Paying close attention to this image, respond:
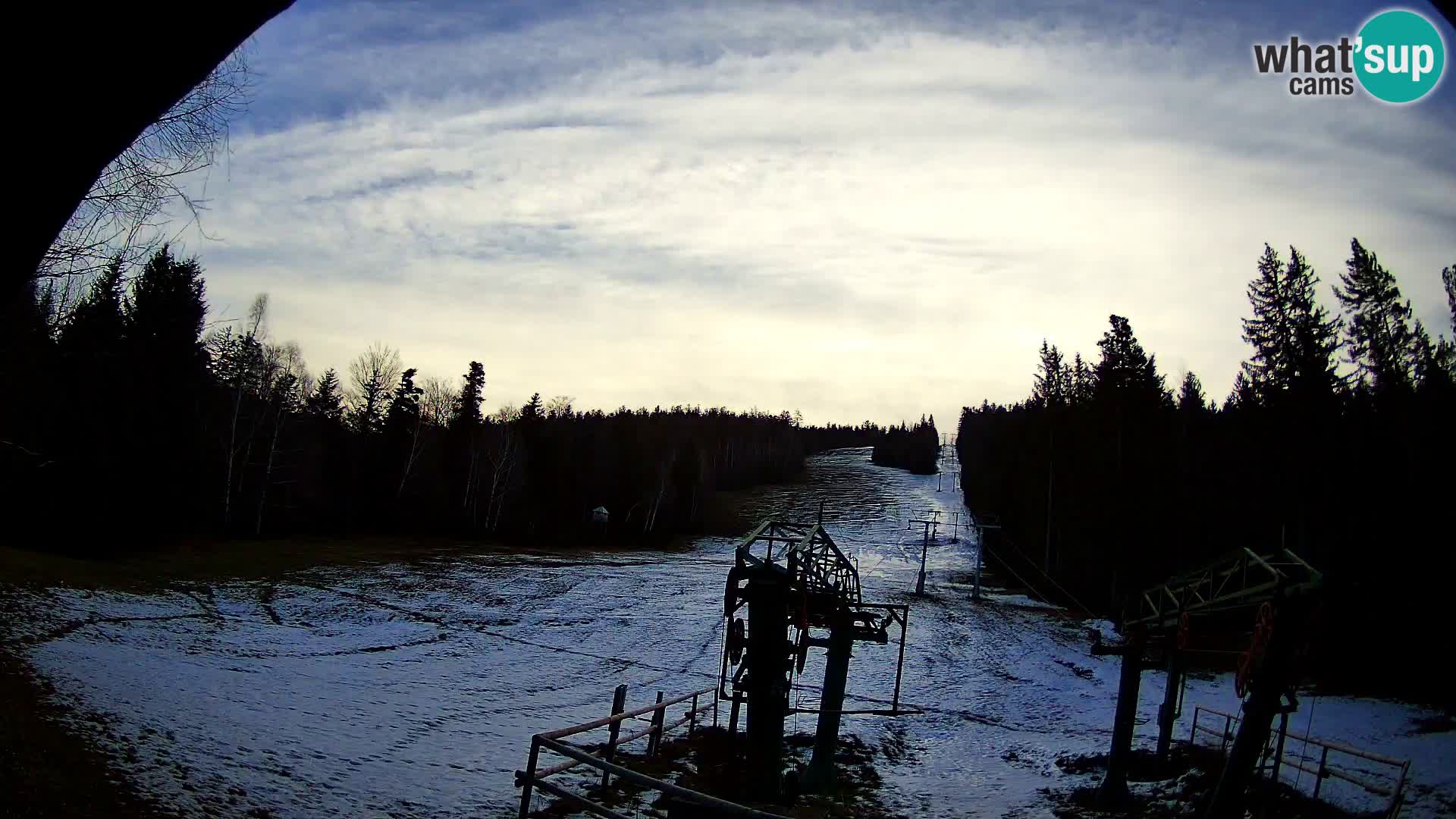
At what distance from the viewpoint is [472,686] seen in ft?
84.3

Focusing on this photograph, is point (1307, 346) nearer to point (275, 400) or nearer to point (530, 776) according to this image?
point (530, 776)

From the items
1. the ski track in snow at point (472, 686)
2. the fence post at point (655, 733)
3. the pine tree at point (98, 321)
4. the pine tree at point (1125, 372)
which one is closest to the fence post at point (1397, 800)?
the ski track in snow at point (472, 686)

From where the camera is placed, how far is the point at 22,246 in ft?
9.56

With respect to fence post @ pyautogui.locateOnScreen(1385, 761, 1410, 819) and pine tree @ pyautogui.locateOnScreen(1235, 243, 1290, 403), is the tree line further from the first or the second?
fence post @ pyautogui.locateOnScreen(1385, 761, 1410, 819)

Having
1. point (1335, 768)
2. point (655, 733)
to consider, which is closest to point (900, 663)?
point (655, 733)

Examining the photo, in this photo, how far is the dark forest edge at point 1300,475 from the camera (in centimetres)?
2873

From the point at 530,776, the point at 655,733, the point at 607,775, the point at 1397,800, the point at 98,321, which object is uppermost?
the point at 98,321

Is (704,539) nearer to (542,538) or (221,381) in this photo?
(542,538)

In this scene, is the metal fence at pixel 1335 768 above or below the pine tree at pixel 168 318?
below

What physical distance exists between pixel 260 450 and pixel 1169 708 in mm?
60124

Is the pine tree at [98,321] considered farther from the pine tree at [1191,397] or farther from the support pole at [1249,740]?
the pine tree at [1191,397]

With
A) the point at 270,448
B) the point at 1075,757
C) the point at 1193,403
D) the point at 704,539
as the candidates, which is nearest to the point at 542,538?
the point at 704,539

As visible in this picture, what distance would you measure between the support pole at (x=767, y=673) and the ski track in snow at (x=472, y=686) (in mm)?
4593

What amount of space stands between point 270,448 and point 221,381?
25.3ft
